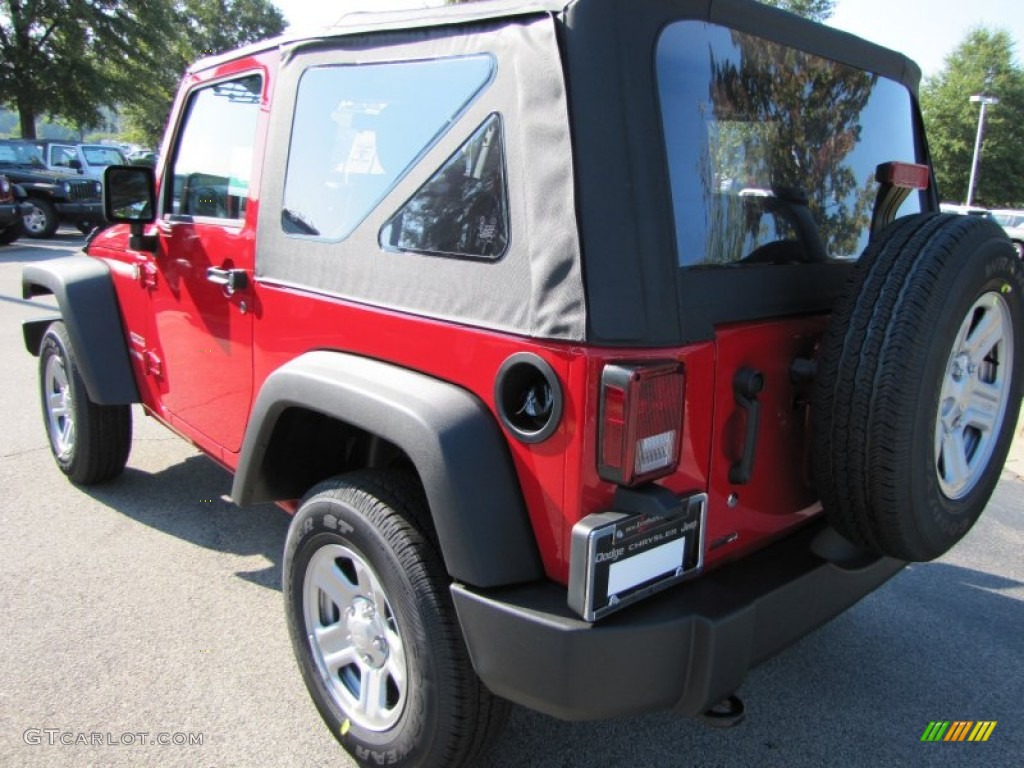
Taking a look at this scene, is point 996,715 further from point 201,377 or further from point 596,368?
point 201,377

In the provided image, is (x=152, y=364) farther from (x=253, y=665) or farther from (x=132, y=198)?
(x=253, y=665)

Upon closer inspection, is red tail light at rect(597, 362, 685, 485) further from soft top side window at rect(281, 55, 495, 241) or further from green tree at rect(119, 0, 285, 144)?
green tree at rect(119, 0, 285, 144)

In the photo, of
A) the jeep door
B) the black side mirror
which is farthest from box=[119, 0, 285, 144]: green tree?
the jeep door

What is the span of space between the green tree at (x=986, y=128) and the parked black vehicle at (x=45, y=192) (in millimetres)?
39443

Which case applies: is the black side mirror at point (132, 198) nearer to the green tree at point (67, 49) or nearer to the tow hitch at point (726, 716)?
the tow hitch at point (726, 716)

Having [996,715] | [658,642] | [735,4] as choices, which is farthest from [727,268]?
[996,715]

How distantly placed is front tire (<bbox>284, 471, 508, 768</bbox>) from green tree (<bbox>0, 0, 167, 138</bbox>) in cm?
3015

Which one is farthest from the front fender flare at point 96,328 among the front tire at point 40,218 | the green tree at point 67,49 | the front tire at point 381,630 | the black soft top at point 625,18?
the green tree at point 67,49

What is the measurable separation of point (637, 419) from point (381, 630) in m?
1.00

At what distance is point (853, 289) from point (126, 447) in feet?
11.9

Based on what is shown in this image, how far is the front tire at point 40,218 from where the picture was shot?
52.0 feet

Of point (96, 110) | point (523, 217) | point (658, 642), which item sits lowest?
point (658, 642)

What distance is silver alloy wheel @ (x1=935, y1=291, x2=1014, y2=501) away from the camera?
2184 millimetres

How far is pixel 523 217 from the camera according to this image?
186 centimetres
